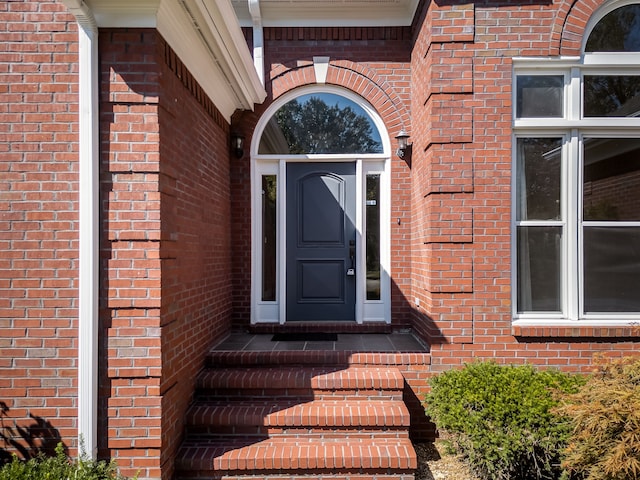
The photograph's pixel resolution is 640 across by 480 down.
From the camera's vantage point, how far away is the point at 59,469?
2402mm

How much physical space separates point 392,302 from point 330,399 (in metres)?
1.58

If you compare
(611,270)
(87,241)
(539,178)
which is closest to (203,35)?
(87,241)

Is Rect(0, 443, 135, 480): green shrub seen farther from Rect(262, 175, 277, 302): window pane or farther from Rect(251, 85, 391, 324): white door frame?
Rect(262, 175, 277, 302): window pane

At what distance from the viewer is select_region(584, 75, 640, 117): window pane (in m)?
3.57

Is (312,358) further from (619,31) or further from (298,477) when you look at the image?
(619,31)

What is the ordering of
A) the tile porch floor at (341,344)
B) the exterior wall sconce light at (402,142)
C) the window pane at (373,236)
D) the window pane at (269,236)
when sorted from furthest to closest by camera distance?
1. the window pane at (269,236)
2. the window pane at (373,236)
3. the exterior wall sconce light at (402,142)
4. the tile porch floor at (341,344)

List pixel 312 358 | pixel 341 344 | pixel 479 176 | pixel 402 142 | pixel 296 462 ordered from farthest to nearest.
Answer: pixel 402 142 → pixel 341 344 → pixel 312 358 → pixel 479 176 → pixel 296 462

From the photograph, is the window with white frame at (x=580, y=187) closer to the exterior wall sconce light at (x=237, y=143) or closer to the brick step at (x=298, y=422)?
the brick step at (x=298, y=422)

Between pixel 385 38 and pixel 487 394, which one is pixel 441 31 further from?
pixel 487 394

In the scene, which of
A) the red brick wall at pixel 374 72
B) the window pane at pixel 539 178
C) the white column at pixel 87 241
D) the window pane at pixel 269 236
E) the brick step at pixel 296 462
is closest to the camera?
the white column at pixel 87 241

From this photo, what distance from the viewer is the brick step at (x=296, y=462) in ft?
9.50

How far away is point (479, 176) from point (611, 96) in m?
1.55

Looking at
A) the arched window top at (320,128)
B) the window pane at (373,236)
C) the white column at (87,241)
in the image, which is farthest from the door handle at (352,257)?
the white column at (87,241)

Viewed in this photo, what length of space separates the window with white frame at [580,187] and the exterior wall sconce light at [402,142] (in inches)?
47.5
